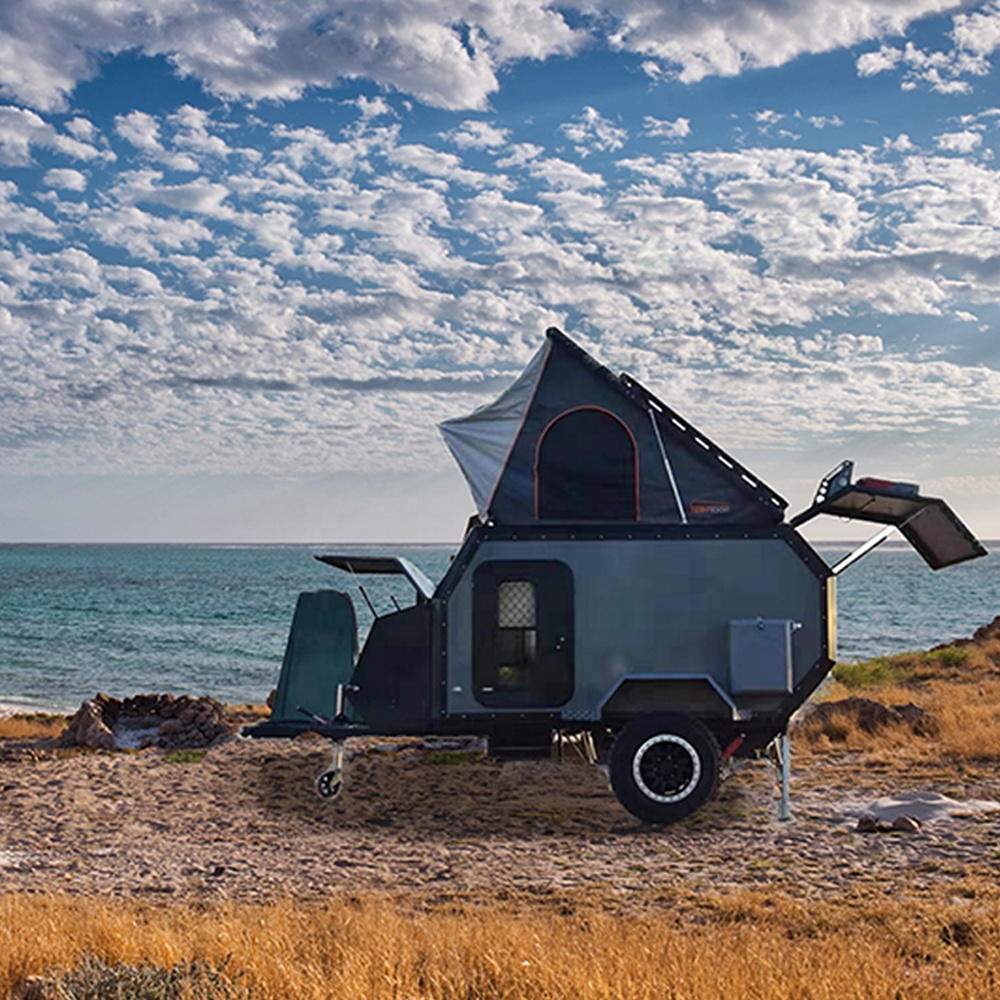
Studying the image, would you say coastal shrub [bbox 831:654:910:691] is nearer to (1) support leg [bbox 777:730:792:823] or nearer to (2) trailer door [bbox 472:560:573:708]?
(1) support leg [bbox 777:730:792:823]

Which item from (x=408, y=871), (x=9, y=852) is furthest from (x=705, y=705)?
(x=9, y=852)

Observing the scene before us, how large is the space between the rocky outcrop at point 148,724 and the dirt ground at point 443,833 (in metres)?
2.46

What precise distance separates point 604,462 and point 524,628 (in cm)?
181

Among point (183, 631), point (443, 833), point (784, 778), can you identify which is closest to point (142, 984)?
point (443, 833)

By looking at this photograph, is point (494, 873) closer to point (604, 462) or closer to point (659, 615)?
point (659, 615)

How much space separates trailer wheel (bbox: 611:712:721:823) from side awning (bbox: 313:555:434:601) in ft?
8.19

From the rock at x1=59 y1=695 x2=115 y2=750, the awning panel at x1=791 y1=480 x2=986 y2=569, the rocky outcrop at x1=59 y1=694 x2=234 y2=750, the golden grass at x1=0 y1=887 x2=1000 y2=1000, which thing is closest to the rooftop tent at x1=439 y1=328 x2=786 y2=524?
the awning panel at x1=791 y1=480 x2=986 y2=569

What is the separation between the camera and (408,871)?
9242 mm

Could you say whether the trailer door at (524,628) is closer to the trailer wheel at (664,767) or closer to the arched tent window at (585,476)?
the arched tent window at (585,476)

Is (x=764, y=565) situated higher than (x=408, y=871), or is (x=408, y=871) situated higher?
(x=764, y=565)

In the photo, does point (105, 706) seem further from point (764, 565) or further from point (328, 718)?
point (764, 565)

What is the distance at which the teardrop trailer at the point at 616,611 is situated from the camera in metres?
10.8

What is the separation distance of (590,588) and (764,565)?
170 centimetres

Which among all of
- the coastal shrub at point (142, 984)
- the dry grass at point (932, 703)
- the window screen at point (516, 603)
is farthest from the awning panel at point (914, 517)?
the coastal shrub at point (142, 984)
